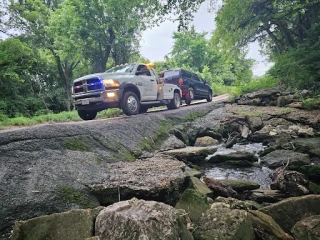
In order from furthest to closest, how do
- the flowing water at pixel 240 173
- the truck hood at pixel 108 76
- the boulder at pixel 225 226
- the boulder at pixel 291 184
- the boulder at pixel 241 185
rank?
the truck hood at pixel 108 76 → the flowing water at pixel 240 173 → the boulder at pixel 241 185 → the boulder at pixel 291 184 → the boulder at pixel 225 226

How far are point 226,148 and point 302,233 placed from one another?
18.1ft

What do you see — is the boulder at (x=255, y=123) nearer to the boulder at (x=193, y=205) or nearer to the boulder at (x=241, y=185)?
the boulder at (x=241, y=185)

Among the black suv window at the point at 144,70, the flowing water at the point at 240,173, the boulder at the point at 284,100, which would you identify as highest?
the black suv window at the point at 144,70

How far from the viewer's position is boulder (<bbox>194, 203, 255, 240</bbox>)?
2.87 metres

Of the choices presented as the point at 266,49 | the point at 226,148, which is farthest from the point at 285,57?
the point at 266,49

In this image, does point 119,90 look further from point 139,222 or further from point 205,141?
point 139,222

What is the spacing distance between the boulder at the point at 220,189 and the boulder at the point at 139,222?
1.90m

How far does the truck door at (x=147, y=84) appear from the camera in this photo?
9.38 meters

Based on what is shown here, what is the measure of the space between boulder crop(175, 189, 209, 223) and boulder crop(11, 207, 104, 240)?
1278 mm

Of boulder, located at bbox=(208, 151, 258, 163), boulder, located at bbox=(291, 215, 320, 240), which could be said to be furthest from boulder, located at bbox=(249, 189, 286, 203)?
boulder, located at bbox=(208, 151, 258, 163)

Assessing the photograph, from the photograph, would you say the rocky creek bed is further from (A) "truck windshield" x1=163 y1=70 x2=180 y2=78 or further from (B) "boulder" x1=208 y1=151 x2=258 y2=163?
(A) "truck windshield" x1=163 y1=70 x2=180 y2=78

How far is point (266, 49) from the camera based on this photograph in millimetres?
25016

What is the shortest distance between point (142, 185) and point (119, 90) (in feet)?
15.7

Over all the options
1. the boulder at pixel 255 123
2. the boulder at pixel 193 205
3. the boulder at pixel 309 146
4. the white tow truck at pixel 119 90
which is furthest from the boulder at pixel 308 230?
the boulder at pixel 255 123
